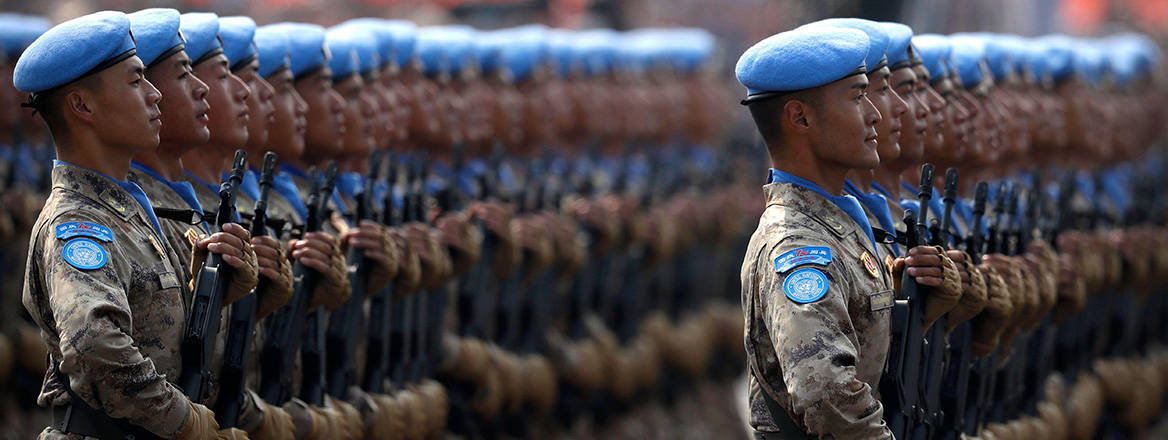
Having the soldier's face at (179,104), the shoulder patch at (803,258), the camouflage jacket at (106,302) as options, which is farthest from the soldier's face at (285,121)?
the shoulder patch at (803,258)

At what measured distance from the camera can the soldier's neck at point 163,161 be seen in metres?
5.76

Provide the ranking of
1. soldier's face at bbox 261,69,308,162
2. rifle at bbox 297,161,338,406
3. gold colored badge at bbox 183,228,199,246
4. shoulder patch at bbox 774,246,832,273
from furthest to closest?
soldier's face at bbox 261,69,308,162 → rifle at bbox 297,161,338,406 → gold colored badge at bbox 183,228,199,246 → shoulder patch at bbox 774,246,832,273

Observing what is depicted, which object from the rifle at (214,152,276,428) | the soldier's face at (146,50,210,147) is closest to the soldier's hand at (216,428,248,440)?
the rifle at (214,152,276,428)

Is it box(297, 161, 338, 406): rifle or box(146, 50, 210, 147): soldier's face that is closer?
box(146, 50, 210, 147): soldier's face

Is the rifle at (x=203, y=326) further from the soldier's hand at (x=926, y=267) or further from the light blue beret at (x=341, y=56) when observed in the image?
the light blue beret at (x=341, y=56)

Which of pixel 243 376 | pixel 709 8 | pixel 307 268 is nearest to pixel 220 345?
pixel 243 376

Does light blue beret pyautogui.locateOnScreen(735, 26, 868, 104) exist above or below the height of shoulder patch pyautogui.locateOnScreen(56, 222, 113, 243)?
above

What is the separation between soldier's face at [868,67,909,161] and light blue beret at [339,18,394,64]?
3.45 metres

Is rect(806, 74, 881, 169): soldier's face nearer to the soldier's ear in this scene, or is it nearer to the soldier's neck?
the soldier's ear

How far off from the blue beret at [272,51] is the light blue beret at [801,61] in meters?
2.44

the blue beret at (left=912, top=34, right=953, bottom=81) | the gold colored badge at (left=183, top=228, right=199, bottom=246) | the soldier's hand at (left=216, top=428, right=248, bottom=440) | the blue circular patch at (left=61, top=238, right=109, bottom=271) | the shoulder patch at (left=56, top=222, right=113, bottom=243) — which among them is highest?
the blue beret at (left=912, top=34, right=953, bottom=81)

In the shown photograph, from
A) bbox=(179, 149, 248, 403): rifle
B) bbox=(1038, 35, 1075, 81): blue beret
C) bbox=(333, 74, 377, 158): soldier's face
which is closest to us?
bbox=(179, 149, 248, 403): rifle

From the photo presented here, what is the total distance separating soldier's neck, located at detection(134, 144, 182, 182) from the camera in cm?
576

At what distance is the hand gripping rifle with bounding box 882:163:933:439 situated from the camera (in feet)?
17.9
